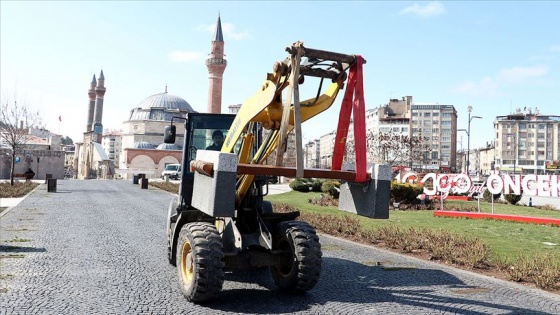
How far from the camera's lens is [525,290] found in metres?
6.76

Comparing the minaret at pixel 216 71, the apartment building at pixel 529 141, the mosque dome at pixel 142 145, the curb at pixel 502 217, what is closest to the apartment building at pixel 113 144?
the mosque dome at pixel 142 145

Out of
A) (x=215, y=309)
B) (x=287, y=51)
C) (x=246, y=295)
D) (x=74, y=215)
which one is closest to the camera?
(x=287, y=51)

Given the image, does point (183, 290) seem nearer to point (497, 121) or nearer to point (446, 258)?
point (446, 258)

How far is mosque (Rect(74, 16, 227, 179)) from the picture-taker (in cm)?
7462

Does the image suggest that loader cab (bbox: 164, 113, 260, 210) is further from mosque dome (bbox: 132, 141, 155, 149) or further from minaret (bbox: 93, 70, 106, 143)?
minaret (bbox: 93, 70, 106, 143)

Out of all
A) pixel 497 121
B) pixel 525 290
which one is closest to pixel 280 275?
pixel 525 290

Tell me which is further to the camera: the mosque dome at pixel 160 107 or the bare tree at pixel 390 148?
the mosque dome at pixel 160 107

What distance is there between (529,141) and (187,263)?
134 m

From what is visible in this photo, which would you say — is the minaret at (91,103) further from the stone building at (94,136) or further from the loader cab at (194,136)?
the loader cab at (194,136)

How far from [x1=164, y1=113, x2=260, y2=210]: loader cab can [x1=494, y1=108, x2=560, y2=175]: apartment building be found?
415ft

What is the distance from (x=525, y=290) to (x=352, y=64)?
450 cm

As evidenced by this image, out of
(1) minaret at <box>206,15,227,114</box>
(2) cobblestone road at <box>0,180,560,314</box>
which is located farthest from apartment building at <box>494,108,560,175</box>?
(2) cobblestone road at <box>0,180,560,314</box>

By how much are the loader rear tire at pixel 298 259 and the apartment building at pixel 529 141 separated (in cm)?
12697

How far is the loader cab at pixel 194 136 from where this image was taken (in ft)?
24.5
